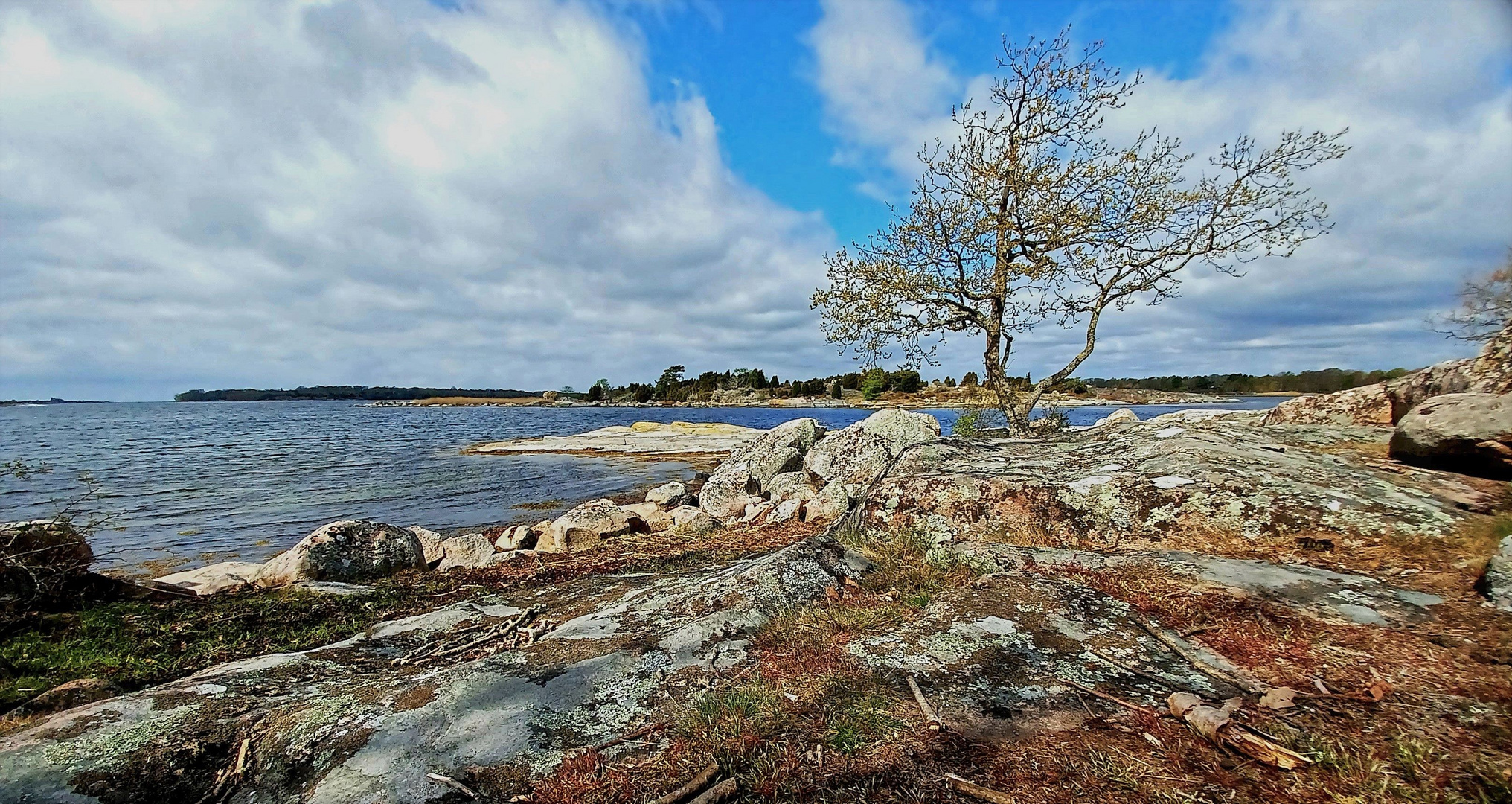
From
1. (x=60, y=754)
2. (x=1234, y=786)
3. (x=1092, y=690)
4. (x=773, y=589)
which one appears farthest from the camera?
(x=773, y=589)

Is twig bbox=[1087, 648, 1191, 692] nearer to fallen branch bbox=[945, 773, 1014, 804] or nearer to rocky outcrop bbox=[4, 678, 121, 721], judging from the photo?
fallen branch bbox=[945, 773, 1014, 804]

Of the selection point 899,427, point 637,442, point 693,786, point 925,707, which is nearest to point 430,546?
point 693,786

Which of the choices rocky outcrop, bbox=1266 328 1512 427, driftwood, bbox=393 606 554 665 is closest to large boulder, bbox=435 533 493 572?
driftwood, bbox=393 606 554 665

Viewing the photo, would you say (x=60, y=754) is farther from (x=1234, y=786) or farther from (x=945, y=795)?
(x=1234, y=786)

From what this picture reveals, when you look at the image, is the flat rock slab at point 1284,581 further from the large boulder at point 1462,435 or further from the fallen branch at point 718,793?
the fallen branch at point 718,793

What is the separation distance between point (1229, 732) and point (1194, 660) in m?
0.97

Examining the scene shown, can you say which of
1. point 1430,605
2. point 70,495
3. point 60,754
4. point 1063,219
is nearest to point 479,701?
point 60,754

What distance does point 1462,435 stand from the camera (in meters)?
5.71

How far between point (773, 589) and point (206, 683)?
423cm

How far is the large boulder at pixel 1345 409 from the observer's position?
970 centimetres

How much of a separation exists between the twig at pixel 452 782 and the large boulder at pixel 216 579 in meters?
8.51

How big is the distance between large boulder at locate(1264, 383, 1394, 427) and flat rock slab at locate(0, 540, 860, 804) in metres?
11.0

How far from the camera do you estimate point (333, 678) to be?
14.8ft

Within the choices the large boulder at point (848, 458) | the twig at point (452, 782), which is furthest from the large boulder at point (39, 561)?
the large boulder at point (848, 458)
